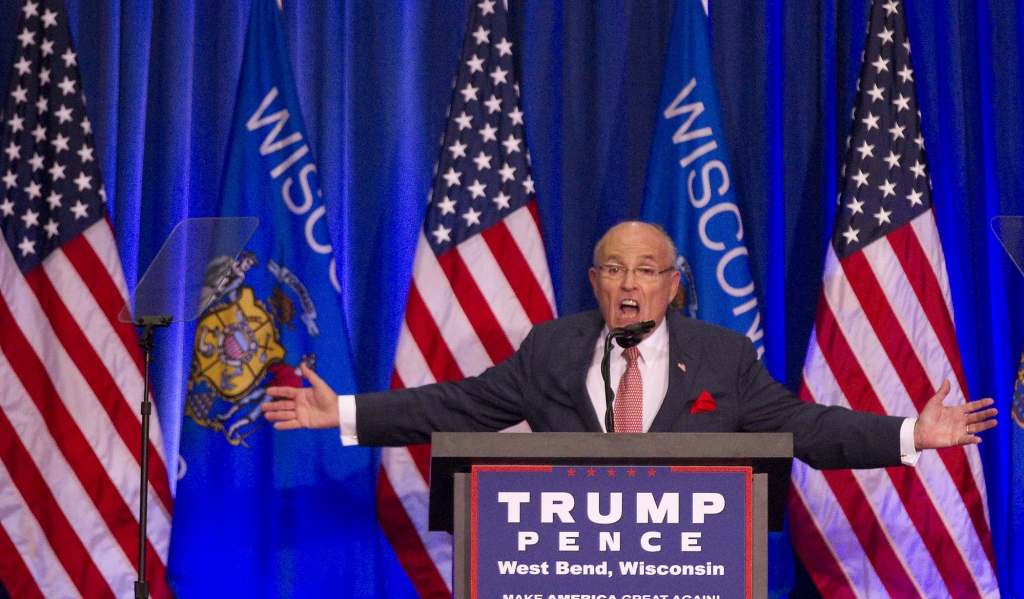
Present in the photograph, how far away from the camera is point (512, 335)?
4.46 m

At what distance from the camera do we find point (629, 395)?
3148 mm

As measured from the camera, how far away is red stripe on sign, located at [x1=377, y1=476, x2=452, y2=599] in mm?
4480

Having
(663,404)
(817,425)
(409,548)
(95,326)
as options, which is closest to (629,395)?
(663,404)

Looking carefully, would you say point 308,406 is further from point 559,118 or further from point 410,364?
point 559,118

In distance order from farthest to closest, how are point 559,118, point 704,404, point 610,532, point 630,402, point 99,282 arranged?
point 559,118 → point 99,282 → point 630,402 → point 704,404 → point 610,532

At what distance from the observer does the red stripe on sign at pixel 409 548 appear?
176 inches

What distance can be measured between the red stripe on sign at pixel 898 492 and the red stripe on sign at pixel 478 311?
1237 millimetres

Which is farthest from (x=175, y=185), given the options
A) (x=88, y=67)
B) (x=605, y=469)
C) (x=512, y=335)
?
(x=605, y=469)

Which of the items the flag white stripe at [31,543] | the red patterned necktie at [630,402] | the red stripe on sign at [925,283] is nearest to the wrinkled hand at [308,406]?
the red patterned necktie at [630,402]

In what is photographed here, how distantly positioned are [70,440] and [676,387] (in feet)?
8.69

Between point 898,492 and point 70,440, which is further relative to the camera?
point 70,440

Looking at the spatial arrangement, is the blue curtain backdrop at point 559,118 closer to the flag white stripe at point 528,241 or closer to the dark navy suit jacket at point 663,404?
the flag white stripe at point 528,241

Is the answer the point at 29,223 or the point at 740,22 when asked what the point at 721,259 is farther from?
the point at 29,223

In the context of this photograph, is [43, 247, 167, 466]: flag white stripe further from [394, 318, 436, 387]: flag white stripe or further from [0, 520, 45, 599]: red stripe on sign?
[394, 318, 436, 387]: flag white stripe
